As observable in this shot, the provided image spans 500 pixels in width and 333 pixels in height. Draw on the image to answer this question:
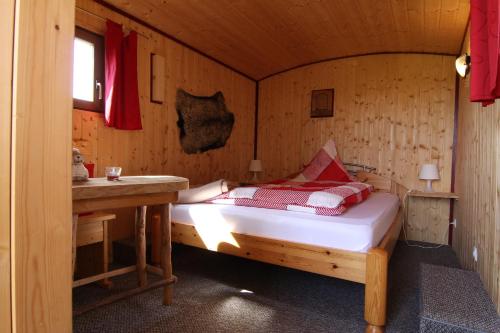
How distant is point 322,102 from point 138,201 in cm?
353

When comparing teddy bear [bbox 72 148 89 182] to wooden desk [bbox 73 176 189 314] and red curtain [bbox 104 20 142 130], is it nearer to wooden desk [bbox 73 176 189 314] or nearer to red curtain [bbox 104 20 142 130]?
wooden desk [bbox 73 176 189 314]

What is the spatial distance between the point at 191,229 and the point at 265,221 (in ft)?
2.09

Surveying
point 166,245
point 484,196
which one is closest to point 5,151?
point 166,245

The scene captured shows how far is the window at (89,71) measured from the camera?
2.61m

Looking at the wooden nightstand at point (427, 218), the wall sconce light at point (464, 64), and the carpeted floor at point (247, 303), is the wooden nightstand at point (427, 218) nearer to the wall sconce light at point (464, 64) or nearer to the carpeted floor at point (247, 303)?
the carpeted floor at point (247, 303)

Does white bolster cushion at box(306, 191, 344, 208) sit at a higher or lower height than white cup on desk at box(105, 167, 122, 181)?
lower

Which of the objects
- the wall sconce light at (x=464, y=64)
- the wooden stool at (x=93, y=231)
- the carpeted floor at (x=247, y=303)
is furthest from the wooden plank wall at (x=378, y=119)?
the wooden stool at (x=93, y=231)

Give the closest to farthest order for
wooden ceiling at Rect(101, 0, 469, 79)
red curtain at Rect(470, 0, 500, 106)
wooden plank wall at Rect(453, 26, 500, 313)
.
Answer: red curtain at Rect(470, 0, 500, 106)
wooden plank wall at Rect(453, 26, 500, 313)
wooden ceiling at Rect(101, 0, 469, 79)

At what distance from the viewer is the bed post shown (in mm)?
1665

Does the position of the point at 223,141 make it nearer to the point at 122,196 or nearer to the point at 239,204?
the point at 239,204

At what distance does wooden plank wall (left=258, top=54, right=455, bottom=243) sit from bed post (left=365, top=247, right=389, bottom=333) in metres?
2.60

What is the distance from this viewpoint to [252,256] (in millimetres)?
2180

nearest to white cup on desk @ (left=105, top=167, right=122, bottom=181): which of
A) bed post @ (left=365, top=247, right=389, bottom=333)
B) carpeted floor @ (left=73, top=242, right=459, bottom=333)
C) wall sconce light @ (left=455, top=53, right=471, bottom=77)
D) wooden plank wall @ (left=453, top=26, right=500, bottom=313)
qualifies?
carpeted floor @ (left=73, top=242, right=459, bottom=333)

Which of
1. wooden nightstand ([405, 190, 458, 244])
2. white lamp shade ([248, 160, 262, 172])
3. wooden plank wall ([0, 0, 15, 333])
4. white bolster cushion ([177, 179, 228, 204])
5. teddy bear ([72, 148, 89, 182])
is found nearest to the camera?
wooden plank wall ([0, 0, 15, 333])
